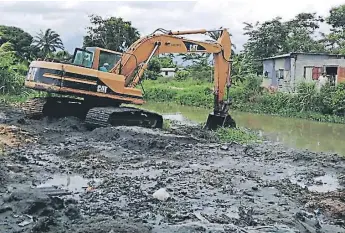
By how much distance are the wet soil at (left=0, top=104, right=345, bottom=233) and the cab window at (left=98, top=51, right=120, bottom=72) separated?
2.71 metres

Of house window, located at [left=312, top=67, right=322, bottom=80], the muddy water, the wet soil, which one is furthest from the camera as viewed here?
house window, located at [left=312, top=67, right=322, bottom=80]

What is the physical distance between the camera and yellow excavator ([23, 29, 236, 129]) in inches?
563

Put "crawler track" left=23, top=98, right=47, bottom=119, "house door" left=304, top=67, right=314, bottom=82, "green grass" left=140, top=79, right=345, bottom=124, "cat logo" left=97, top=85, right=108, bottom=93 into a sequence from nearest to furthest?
1. "cat logo" left=97, top=85, right=108, bottom=93
2. "crawler track" left=23, top=98, right=47, bottom=119
3. "green grass" left=140, top=79, right=345, bottom=124
4. "house door" left=304, top=67, right=314, bottom=82

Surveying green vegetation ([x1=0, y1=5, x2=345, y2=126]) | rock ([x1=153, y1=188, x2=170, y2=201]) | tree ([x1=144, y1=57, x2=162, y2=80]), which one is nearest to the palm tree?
green vegetation ([x1=0, y1=5, x2=345, y2=126])

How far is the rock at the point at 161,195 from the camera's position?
25.2 feet

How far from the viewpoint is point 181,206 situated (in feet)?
24.2

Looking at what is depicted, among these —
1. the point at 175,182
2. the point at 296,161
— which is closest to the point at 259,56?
the point at 296,161

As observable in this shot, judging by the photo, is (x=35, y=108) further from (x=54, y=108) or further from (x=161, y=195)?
(x=161, y=195)

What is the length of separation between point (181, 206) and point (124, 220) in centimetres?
119

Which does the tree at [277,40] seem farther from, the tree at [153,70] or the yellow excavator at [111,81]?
the yellow excavator at [111,81]

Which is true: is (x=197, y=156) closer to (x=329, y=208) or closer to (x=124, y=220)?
(x=329, y=208)

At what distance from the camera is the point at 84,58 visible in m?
15.7

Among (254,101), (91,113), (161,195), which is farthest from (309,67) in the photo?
(161,195)

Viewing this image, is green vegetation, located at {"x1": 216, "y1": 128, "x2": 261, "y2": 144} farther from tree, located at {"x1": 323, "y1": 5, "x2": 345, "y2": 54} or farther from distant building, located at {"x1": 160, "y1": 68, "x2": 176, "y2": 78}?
distant building, located at {"x1": 160, "y1": 68, "x2": 176, "y2": 78}
